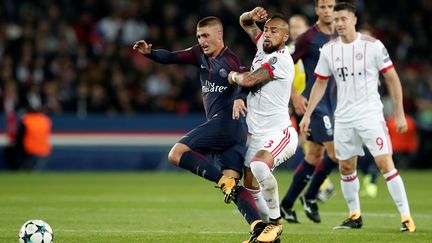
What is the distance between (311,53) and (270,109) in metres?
2.49

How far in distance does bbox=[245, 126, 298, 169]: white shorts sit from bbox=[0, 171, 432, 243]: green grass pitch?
832 millimetres

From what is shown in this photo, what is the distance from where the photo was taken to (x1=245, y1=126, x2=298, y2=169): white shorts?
902 centimetres

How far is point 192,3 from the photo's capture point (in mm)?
24391

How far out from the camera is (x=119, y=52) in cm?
2217

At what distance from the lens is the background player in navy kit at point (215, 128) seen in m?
8.96

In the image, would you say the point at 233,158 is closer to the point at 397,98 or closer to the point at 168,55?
the point at 168,55

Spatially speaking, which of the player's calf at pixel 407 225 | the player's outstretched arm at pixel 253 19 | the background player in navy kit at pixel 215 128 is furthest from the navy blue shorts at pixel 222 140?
the player's calf at pixel 407 225

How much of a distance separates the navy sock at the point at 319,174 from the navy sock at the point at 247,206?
2.72 metres

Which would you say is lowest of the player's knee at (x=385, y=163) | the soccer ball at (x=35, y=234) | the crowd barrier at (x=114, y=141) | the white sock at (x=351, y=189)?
the crowd barrier at (x=114, y=141)

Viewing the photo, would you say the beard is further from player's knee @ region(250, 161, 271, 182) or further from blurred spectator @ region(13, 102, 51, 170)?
blurred spectator @ region(13, 102, 51, 170)

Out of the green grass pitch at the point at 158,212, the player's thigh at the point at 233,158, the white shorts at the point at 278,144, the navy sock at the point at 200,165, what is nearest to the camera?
the navy sock at the point at 200,165

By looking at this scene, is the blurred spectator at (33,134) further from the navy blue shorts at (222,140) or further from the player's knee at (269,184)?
the player's knee at (269,184)

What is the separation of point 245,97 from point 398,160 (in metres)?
14.6

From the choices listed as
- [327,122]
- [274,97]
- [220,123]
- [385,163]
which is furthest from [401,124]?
[220,123]
